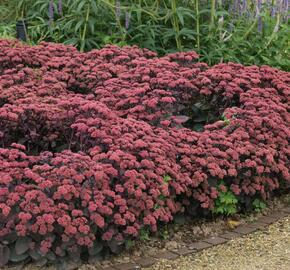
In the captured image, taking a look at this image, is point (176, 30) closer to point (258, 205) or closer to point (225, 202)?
point (258, 205)

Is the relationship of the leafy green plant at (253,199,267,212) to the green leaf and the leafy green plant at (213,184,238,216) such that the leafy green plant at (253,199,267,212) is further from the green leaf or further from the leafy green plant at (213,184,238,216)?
the green leaf

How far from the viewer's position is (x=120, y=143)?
450 cm

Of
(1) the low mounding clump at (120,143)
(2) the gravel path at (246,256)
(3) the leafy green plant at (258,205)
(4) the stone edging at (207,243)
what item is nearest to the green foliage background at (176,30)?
(1) the low mounding clump at (120,143)

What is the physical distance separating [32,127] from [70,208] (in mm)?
1239

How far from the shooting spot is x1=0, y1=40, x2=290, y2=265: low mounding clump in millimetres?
3949

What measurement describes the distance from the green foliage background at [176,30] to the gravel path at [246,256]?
2.95m

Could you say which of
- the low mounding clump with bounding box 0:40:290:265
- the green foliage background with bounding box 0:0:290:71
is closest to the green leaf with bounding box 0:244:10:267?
the low mounding clump with bounding box 0:40:290:265

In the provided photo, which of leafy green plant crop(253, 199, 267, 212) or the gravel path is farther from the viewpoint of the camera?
leafy green plant crop(253, 199, 267, 212)

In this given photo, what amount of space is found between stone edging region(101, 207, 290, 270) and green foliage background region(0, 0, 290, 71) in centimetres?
260

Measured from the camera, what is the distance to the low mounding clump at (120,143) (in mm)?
3949

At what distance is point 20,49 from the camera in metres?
6.67

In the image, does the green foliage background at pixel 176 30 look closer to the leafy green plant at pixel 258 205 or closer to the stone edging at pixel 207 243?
the leafy green plant at pixel 258 205

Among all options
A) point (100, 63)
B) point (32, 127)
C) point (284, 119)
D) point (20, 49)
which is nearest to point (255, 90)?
point (284, 119)

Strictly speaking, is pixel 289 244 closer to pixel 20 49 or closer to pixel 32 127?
pixel 32 127
